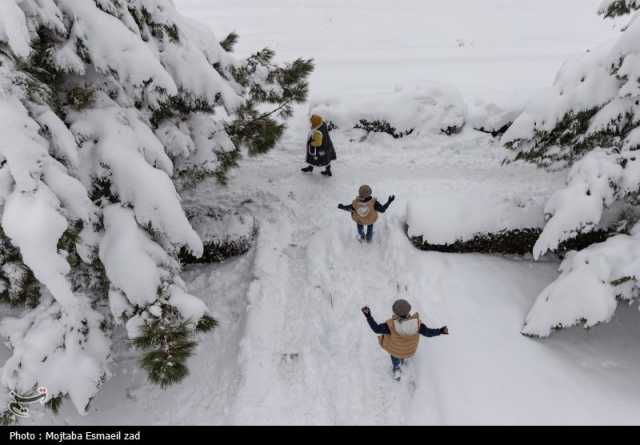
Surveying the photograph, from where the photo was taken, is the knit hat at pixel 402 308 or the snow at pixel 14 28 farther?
the knit hat at pixel 402 308

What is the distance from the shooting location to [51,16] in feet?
14.8

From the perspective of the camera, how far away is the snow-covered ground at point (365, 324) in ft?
19.5

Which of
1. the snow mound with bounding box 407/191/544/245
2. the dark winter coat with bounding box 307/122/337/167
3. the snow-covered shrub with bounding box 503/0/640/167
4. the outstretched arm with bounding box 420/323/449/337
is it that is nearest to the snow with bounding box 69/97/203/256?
the outstretched arm with bounding box 420/323/449/337

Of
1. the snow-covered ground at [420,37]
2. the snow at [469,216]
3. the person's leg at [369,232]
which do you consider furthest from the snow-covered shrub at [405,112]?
the person's leg at [369,232]

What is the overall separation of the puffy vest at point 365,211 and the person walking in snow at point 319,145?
203 centimetres

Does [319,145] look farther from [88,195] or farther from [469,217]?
[88,195]

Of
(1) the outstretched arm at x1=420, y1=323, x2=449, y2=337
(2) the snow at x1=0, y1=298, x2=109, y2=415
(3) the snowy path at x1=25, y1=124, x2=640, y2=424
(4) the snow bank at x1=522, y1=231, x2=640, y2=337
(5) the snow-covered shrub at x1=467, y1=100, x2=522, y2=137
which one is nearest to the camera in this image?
(2) the snow at x1=0, y1=298, x2=109, y2=415

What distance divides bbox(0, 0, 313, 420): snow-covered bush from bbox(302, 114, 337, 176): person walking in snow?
11.6ft

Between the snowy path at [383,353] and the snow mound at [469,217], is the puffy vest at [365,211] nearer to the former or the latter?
the snowy path at [383,353]

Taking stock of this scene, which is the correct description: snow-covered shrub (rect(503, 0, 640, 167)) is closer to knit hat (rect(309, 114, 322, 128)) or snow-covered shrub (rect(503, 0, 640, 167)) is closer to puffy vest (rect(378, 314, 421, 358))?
puffy vest (rect(378, 314, 421, 358))

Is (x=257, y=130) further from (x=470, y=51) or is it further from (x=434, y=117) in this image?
(x=470, y=51)

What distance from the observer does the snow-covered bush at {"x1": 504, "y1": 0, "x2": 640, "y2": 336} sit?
5602mm

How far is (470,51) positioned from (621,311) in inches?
420
